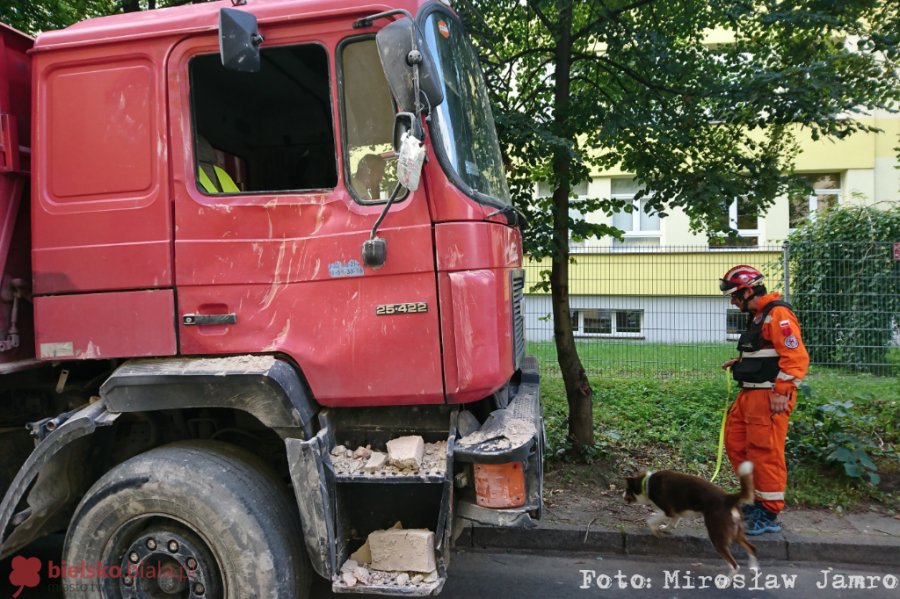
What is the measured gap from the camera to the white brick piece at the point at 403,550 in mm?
2605

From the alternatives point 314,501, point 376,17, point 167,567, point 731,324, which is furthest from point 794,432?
point 167,567

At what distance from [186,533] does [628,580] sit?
2638 mm

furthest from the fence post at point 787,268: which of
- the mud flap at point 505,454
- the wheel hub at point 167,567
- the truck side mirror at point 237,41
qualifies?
the wheel hub at point 167,567

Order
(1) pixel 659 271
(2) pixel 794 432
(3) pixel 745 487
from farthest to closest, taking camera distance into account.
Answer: (1) pixel 659 271 < (2) pixel 794 432 < (3) pixel 745 487

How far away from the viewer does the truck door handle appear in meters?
2.76

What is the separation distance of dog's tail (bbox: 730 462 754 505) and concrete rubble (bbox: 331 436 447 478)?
1.87 meters

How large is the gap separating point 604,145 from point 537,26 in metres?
1.85

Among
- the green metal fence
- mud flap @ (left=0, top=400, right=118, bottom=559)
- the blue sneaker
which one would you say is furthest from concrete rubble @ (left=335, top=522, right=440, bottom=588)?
the green metal fence

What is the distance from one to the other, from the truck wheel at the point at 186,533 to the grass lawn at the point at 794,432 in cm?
313

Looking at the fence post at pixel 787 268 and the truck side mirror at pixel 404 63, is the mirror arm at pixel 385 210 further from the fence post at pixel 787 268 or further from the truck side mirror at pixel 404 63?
the fence post at pixel 787 268

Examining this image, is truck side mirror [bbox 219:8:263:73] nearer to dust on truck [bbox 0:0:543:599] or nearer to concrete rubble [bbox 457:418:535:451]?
dust on truck [bbox 0:0:543:599]

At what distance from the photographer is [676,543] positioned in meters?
3.99

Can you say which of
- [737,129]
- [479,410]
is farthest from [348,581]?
[737,129]

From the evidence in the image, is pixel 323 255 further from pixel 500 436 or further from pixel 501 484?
pixel 501 484
